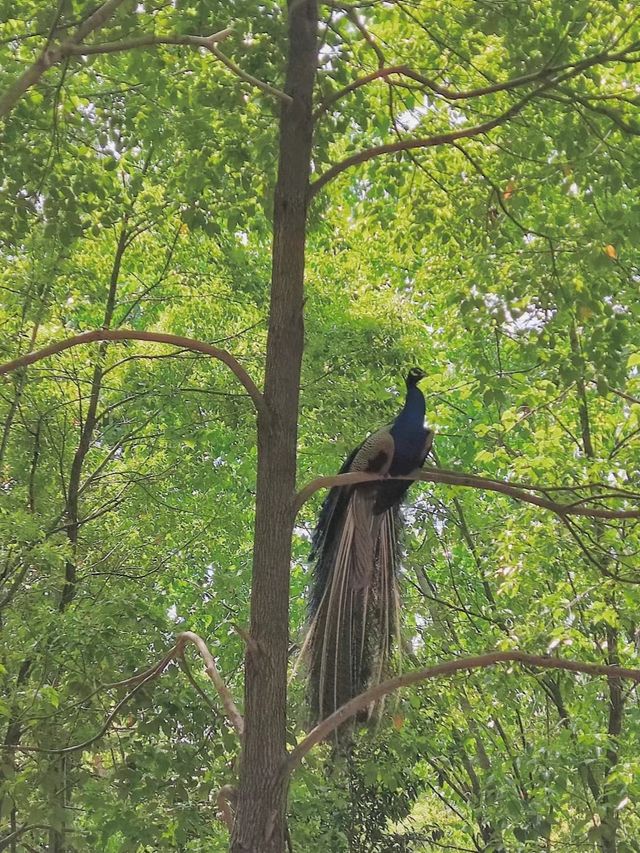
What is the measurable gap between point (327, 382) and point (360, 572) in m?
2.46

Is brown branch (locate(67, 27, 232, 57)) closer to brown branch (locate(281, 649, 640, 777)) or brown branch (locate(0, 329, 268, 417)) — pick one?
brown branch (locate(0, 329, 268, 417))

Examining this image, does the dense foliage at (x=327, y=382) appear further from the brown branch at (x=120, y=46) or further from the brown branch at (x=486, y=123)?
the brown branch at (x=120, y=46)

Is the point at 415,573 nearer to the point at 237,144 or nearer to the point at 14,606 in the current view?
the point at 14,606

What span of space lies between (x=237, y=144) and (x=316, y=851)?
5.03 metres

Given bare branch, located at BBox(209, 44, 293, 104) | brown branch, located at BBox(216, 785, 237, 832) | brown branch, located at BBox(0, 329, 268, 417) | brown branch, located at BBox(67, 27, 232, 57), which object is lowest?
brown branch, located at BBox(216, 785, 237, 832)

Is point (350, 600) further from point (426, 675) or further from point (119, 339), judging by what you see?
point (119, 339)

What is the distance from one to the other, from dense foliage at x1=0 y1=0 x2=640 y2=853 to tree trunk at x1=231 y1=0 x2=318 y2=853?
1.16ft

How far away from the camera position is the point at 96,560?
8.11 m

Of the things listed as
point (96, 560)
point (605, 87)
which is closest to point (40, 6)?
point (605, 87)

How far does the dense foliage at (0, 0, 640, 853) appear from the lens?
13.3 feet

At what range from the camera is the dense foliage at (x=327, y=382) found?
13.3ft

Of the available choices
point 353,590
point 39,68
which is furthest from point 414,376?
point 39,68

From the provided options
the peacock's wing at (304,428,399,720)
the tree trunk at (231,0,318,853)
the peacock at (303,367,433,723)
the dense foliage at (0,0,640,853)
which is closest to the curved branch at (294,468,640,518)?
the tree trunk at (231,0,318,853)

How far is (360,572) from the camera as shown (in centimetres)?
441
